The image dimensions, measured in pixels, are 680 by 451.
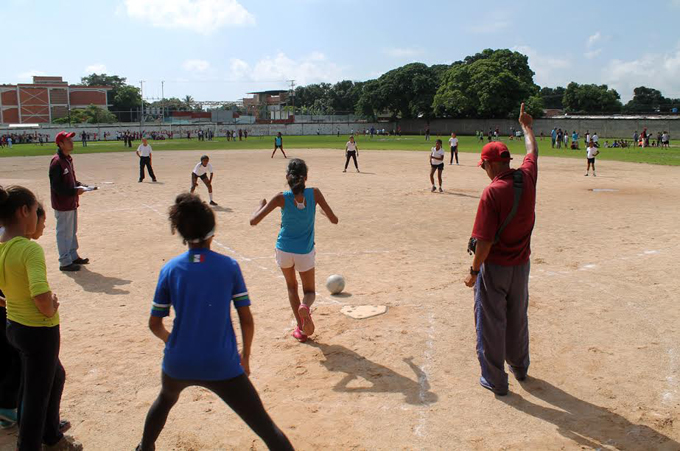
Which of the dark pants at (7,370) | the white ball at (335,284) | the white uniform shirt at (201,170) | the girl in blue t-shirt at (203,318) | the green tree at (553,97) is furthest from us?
the green tree at (553,97)

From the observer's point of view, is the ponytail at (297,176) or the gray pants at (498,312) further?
the ponytail at (297,176)

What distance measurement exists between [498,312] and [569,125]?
251 feet

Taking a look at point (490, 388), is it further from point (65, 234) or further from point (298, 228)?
point (65, 234)

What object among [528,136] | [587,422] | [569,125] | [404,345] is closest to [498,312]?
[587,422]

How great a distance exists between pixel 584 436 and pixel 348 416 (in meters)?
2.00

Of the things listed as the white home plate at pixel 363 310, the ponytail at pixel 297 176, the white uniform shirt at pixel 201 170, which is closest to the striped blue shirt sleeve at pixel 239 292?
the ponytail at pixel 297 176

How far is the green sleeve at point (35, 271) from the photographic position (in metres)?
3.72

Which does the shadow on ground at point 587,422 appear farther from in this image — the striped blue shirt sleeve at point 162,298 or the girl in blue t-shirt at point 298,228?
the striped blue shirt sleeve at point 162,298

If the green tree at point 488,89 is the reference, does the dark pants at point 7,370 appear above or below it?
below

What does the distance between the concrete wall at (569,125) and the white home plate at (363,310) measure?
70.3 m

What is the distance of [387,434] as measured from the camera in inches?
181

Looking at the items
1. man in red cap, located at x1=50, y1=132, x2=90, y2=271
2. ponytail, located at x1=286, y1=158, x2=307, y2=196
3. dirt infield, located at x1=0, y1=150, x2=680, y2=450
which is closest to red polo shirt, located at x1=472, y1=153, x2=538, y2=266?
dirt infield, located at x1=0, y1=150, x2=680, y2=450

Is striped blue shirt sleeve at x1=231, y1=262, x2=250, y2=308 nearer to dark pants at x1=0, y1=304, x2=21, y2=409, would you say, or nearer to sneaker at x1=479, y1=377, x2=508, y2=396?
dark pants at x1=0, y1=304, x2=21, y2=409

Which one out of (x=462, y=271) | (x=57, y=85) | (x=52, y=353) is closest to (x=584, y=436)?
(x=52, y=353)
